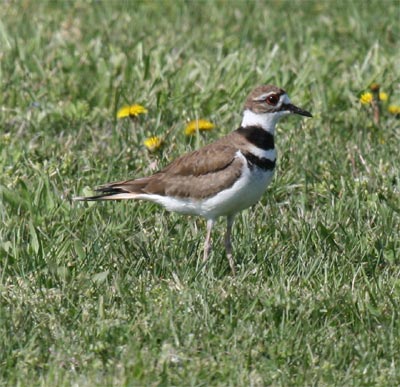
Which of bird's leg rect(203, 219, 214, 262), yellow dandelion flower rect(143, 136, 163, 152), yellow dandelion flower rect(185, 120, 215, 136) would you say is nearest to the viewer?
bird's leg rect(203, 219, 214, 262)

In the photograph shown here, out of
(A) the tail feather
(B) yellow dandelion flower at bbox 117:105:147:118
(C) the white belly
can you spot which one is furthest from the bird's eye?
(B) yellow dandelion flower at bbox 117:105:147:118

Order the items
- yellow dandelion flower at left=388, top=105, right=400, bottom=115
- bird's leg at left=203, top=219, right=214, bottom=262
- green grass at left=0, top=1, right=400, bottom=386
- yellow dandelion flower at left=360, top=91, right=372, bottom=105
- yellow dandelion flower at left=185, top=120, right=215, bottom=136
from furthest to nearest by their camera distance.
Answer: yellow dandelion flower at left=388, top=105, right=400, bottom=115 < yellow dandelion flower at left=360, top=91, right=372, bottom=105 < yellow dandelion flower at left=185, top=120, right=215, bottom=136 < bird's leg at left=203, top=219, right=214, bottom=262 < green grass at left=0, top=1, right=400, bottom=386

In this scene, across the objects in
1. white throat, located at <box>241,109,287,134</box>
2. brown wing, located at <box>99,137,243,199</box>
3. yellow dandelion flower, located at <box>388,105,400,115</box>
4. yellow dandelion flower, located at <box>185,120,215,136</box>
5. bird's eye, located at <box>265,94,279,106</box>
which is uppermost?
bird's eye, located at <box>265,94,279,106</box>

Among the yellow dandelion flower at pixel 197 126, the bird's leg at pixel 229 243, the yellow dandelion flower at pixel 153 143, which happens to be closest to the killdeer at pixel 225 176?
the bird's leg at pixel 229 243

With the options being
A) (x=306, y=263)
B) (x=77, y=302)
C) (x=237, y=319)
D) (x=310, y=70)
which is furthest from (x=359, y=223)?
(x=310, y=70)

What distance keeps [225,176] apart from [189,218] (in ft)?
2.74

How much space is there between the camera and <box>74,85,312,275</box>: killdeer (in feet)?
19.4

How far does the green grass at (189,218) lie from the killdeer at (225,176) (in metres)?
0.26

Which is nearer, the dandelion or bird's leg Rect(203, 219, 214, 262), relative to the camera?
bird's leg Rect(203, 219, 214, 262)

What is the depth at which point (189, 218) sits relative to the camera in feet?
22.0

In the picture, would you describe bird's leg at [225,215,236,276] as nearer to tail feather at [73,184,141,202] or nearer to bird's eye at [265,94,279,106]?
tail feather at [73,184,141,202]

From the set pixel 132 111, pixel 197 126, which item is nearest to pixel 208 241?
pixel 197 126

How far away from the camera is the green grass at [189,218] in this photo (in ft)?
16.1

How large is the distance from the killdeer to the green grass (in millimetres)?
257
